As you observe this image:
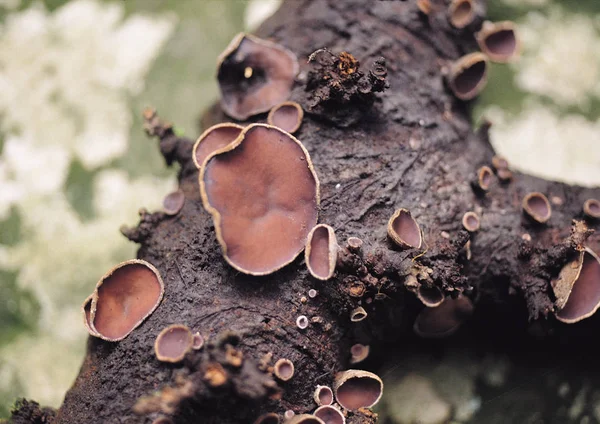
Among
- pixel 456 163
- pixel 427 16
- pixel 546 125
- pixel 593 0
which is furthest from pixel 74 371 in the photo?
pixel 593 0

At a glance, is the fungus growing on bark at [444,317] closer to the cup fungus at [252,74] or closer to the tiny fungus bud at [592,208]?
the tiny fungus bud at [592,208]

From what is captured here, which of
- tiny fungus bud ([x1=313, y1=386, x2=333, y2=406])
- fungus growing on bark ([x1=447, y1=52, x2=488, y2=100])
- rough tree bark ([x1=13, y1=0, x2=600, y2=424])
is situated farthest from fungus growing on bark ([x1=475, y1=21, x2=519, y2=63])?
tiny fungus bud ([x1=313, y1=386, x2=333, y2=406])

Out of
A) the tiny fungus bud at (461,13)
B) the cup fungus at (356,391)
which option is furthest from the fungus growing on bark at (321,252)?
the tiny fungus bud at (461,13)

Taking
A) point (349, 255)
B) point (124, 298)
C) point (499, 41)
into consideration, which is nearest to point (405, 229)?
point (349, 255)

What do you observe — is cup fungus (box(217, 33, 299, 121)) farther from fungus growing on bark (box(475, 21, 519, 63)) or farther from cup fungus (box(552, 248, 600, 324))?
cup fungus (box(552, 248, 600, 324))

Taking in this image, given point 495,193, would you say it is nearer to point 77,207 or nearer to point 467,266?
point 467,266
